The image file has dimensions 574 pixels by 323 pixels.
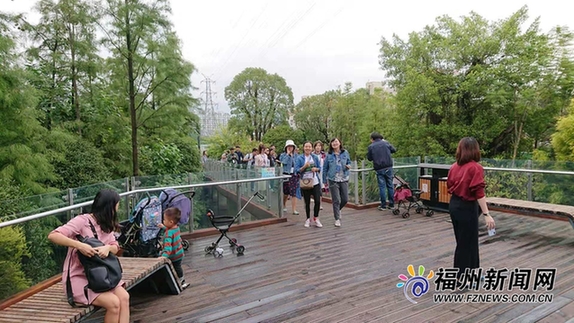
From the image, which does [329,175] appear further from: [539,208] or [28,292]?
[28,292]

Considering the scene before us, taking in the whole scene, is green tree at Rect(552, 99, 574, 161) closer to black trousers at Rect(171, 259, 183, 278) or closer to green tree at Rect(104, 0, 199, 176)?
black trousers at Rect(171, 259, 183, 278)

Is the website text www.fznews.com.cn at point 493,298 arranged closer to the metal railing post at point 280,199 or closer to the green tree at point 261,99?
the metal railing post at point 280,199

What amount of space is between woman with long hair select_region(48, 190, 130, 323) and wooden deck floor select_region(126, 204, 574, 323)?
1.94 ft

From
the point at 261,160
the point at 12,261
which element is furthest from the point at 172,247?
the point at 261,160

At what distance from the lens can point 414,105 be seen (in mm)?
16609

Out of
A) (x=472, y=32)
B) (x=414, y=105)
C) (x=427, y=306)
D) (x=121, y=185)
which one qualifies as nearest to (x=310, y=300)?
(x=427, y=306)

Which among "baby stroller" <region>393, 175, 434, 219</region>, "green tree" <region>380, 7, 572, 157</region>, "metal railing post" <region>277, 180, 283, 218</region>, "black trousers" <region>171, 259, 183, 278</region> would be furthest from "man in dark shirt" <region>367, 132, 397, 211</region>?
"green tree" <region>380, 7, 572, 157</region>

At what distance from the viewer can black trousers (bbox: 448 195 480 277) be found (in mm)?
3371

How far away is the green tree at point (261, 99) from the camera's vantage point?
123ft

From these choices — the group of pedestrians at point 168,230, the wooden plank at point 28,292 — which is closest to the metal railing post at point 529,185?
the group of pedestrians at point 168,230

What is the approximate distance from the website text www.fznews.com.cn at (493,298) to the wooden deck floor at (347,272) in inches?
3.5

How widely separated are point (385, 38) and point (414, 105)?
555 centimetres

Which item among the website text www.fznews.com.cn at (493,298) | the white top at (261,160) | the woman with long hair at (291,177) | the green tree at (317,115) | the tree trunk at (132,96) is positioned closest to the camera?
the website text www.fznews.com.cn at (493,298)

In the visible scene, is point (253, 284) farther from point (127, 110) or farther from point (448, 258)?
point (127, 110)
